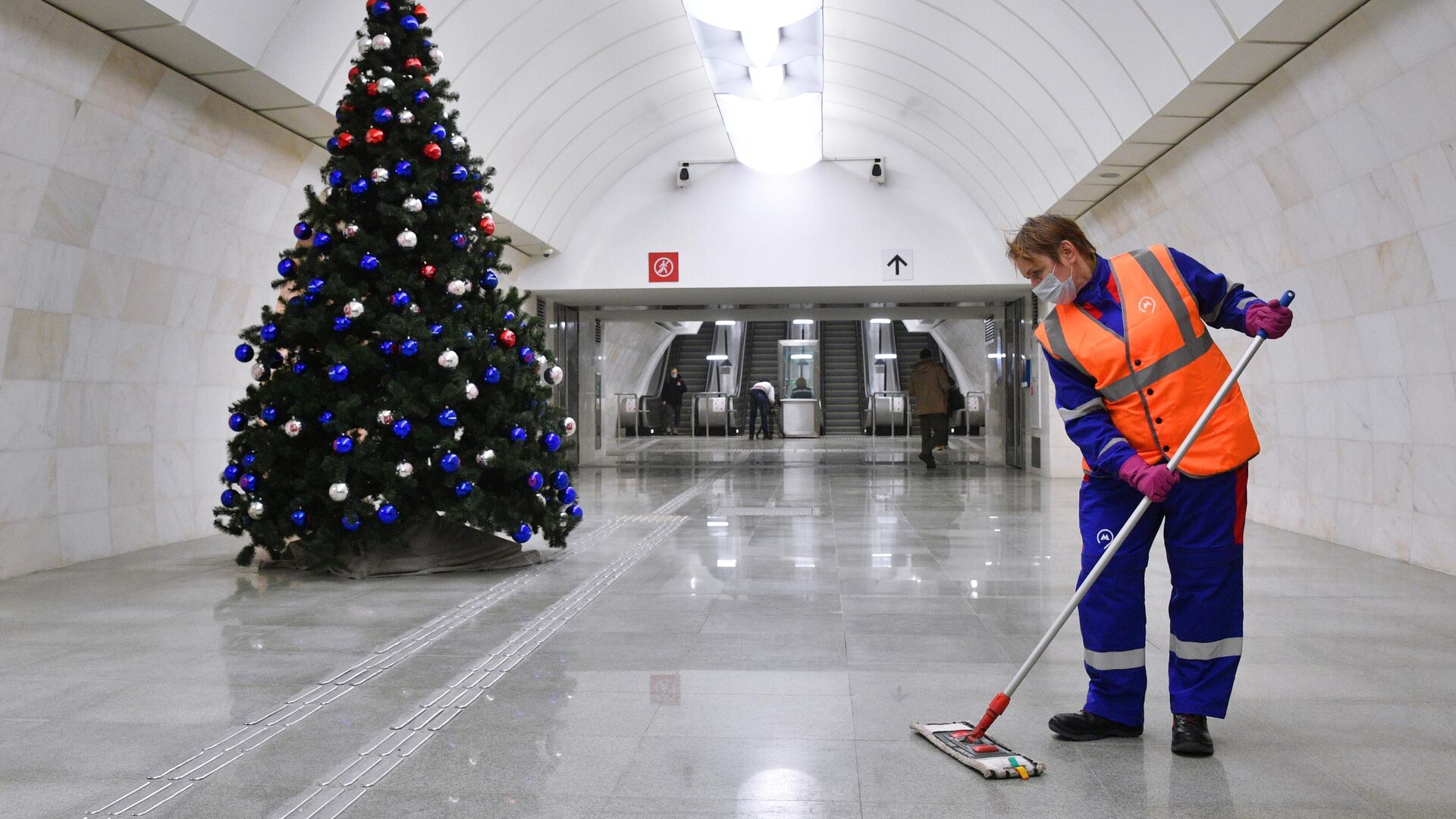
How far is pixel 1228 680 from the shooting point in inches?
137

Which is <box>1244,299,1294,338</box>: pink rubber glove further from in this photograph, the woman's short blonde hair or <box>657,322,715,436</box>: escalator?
<box>657,322,715,436</box>: escalator

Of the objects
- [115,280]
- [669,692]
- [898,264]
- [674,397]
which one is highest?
[898,264]

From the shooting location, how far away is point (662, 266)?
1714cm

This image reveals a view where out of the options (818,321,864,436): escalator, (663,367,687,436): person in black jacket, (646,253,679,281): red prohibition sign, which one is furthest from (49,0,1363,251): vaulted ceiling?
(818,321,864,436): escalator

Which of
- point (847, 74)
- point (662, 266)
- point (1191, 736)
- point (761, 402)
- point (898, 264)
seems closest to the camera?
point (1191, 736)

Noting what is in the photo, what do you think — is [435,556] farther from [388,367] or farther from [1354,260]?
[1354,260]

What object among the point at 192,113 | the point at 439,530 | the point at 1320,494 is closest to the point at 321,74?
the point at 192,113

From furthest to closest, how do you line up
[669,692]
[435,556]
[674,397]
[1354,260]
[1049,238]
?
1. [674,397]
2. [1354,260]
3. [435,556]
4. [669,692]
5. [1049,238]

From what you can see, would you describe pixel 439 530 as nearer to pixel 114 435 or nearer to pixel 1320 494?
pixel 114 435

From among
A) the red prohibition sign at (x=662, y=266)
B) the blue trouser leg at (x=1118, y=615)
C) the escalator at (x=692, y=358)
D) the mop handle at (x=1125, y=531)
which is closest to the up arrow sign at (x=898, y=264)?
the red prohibition sign at (x=662, y=266)

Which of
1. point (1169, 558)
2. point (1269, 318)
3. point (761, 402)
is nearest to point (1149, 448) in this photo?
point (1169, 558)

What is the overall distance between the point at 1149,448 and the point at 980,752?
1.10 m

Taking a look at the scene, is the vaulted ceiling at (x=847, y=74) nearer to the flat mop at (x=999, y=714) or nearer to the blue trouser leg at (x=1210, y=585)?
the flat mop at (x=999, y=714)

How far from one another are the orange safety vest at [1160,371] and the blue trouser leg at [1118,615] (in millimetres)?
193
